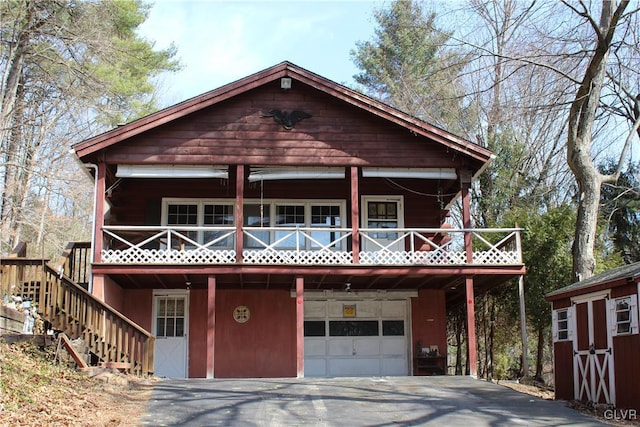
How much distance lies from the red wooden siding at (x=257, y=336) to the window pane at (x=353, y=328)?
3.86 feet

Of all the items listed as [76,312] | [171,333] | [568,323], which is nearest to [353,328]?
[171,333]

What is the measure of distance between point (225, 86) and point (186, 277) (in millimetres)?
5099

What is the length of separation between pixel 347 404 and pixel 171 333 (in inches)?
347

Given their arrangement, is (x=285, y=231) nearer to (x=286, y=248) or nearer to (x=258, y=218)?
(x=286, y=248)

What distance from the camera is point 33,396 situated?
11.3 meters

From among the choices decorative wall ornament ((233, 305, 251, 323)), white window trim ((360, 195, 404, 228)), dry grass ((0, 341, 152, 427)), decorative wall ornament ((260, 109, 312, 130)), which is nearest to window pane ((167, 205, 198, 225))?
decorative wall ornament ((233, 305, 251, 323))

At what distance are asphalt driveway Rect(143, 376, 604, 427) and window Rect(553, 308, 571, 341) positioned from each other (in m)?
2.07

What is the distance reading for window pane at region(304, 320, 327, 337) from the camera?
2133 cm

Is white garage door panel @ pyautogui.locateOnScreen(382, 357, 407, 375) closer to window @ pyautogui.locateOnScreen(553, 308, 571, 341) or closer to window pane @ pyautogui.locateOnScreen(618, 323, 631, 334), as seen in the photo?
window @ pyautogui.locateOnScreen(553, 308, 571, 341)

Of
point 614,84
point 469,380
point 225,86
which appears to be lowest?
point 469,380

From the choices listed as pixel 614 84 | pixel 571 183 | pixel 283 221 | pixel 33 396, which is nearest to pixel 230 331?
pixel 283 221

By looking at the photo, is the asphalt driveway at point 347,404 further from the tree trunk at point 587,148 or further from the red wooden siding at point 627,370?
the tree trunk at point 587,148

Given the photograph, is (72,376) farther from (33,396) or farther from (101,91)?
(101,91)

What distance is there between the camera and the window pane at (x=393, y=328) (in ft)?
70.7
